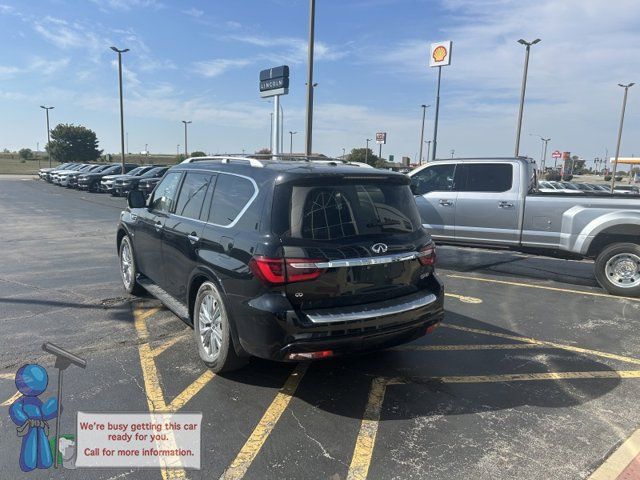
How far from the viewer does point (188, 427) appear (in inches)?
130

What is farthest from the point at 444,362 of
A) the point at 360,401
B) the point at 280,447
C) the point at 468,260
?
the point at 468,260

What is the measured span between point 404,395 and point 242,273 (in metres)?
1.60

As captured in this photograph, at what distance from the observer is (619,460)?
3.01 m

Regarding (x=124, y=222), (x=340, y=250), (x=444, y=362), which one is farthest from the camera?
(x=124, y=222)

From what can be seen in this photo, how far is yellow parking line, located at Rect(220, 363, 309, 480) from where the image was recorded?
285cm

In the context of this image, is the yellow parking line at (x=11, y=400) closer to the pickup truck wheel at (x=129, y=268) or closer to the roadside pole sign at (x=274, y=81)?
the pickup truck wheel at (x=129, y=268)

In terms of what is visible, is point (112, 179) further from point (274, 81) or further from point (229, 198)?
point (229, 198)

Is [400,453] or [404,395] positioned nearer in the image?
[400,453]

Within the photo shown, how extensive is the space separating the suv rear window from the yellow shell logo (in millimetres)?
25304

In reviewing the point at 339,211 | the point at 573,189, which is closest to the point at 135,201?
the point at 339,211

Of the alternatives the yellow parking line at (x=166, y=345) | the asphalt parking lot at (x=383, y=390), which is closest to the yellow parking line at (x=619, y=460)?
the asphalt parking lot at (x=383, y=390)

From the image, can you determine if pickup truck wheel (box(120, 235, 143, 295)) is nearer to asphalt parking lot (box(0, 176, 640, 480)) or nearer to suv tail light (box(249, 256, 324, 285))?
asphalt parking lot (box(0, 176, 640, 480))

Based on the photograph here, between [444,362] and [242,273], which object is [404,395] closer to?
[444,362]

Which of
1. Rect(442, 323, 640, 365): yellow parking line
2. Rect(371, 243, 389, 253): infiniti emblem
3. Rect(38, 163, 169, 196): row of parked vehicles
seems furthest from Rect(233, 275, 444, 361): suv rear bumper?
Rect(38, 163, 169, 196): row of parked vehicles
